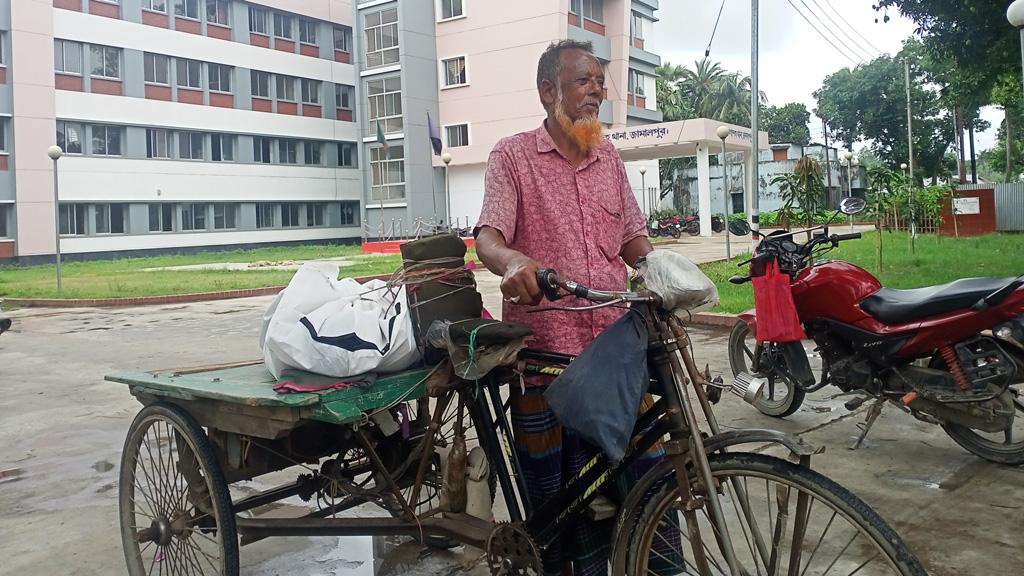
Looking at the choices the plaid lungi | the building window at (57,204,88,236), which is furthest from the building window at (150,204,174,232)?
the plaid lungi

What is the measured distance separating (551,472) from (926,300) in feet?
8.13

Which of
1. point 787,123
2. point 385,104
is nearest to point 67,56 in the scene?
point 385,104

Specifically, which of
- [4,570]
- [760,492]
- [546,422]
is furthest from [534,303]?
[4,570]

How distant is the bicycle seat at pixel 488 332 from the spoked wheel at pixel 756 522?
1.81ft

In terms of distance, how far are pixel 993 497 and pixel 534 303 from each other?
2.73 metres

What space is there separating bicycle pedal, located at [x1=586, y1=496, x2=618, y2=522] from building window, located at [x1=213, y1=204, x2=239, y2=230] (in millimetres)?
34058

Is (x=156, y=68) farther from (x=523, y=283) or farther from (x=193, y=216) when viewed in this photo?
(x=523, y=283)

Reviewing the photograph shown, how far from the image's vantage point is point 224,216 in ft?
112

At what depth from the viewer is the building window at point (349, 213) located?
39094 millimetres

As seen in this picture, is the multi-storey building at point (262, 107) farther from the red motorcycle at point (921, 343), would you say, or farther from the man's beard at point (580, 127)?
the man's beard at point (580, 127)

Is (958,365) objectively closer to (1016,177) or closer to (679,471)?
(679,471)

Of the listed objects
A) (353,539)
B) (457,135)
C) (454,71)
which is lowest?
(353,539)

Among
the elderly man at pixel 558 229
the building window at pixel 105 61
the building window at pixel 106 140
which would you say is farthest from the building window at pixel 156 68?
the elderly man at pixel 558 229

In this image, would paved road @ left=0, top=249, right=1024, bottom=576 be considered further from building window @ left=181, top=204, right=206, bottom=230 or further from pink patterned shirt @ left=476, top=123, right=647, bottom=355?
building window @ left=181, top=204, right=206, bottom=230
